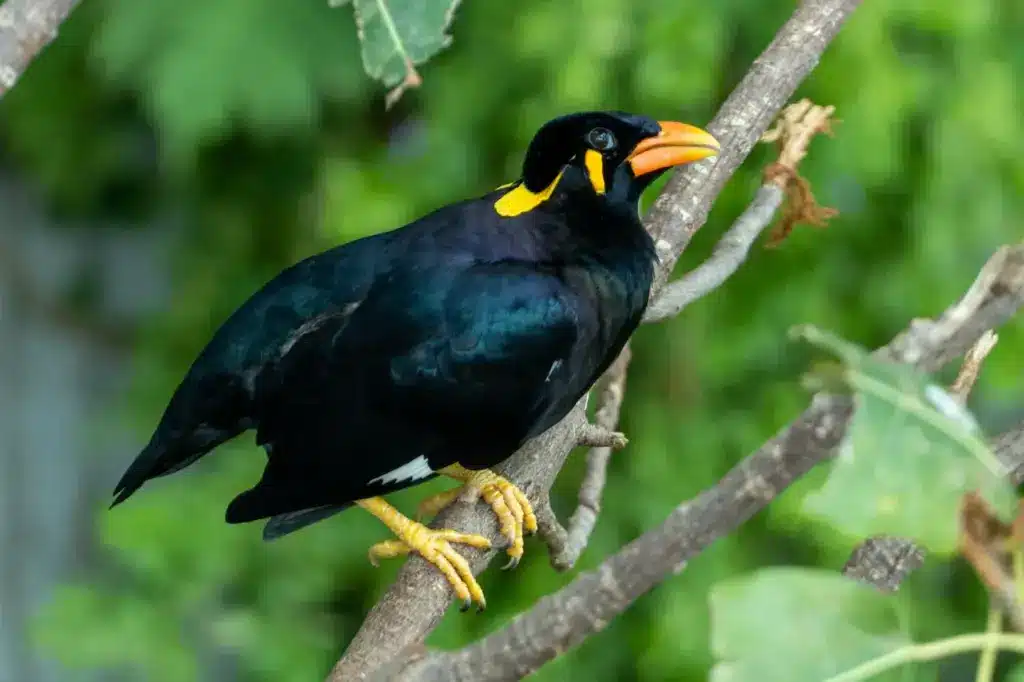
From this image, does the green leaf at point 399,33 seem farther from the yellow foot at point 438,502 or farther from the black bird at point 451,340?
the yellow foot at point 438,502

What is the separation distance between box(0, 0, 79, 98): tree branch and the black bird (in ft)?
1.31

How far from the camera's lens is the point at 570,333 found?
1.07 m

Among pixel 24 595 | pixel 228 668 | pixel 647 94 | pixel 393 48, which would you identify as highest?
pixel 393 48

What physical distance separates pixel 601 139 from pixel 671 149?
68 millimetres

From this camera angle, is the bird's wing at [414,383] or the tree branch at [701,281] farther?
the tree branch at [701,281]

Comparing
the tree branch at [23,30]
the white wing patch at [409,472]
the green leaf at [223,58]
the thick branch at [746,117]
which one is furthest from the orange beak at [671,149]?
the green leaf at [223,58]

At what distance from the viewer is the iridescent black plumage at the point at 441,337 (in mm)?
1077

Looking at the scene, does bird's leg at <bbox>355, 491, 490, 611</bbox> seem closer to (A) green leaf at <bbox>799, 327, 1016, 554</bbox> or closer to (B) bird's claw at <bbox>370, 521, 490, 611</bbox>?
(B) bird's claw at <bbox>370, 521, 490, 611</bbox>

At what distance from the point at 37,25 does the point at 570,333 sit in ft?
1.66

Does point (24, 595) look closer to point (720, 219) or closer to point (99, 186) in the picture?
point (99, 186)

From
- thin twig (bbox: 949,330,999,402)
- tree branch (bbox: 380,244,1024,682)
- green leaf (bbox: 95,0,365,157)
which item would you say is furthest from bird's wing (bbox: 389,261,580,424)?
green leaf (bbox: 95,0,365,157)

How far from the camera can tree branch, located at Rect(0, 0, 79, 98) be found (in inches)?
31.2

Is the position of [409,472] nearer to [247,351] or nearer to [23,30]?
[247,351]

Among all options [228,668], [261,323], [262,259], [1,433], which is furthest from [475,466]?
[1,433]
